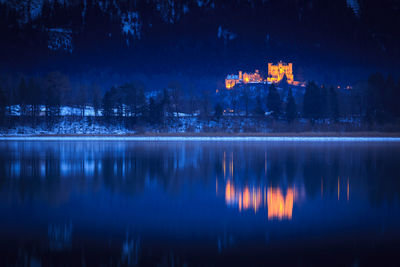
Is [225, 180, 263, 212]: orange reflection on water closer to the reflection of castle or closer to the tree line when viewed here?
the reflection of castle

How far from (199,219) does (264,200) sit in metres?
3.62

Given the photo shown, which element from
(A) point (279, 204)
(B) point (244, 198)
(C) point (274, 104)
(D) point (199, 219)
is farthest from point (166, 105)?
(D) point (199, 219)

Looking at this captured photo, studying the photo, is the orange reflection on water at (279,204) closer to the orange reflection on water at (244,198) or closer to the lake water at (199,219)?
the lake water at (199,219)

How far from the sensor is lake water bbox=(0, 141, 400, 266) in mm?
8430

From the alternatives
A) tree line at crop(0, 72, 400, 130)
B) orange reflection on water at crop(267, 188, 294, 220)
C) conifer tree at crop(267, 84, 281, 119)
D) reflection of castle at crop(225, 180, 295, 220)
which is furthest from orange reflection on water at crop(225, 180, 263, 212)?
conifer tree at crop(267, 84, 281, 119)

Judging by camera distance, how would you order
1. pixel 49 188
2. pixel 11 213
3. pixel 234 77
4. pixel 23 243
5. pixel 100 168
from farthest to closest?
pixel 234 77, pixel 100 168, pixel 49 188, pixel 11 213, pixel 23 243

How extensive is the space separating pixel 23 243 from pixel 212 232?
4837 mm

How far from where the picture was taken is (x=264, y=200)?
46.4 ft

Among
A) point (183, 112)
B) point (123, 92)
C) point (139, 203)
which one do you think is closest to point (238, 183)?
point (139, 203)

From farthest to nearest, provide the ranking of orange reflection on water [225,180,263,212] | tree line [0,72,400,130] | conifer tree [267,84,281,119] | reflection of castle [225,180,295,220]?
conifer tree [267,84,281,119], tree line [0,72,400,130], orange reflection on water [225,180,263,212], reflection of castle [225,180,295,220]

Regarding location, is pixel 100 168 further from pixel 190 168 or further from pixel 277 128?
pixel 277 128

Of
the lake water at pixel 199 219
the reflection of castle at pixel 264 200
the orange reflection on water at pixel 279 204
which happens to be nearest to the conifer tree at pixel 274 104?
the lake water at pixel 199 219

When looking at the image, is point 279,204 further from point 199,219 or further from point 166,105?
point 166,105

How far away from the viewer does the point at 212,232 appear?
33.2ft
